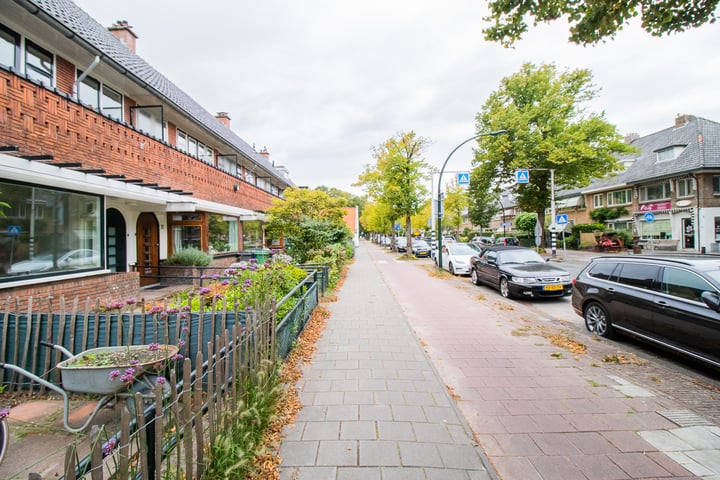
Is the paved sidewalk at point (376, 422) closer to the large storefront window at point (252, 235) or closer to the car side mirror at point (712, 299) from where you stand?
the car side mirror at point (712, 299)

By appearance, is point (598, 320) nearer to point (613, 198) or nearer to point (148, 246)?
point (148, 246)

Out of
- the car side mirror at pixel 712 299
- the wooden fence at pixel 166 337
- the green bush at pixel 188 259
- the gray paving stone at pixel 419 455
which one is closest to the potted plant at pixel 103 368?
the wooden fence at pixel 166 337

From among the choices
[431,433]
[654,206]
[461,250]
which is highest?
[654,206]

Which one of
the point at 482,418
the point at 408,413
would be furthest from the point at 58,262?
the point at 482,418

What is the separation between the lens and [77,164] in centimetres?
616

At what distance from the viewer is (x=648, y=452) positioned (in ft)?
9.36

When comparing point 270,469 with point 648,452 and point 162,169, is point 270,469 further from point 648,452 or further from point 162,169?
point 162,169

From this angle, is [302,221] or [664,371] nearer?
[664,371]

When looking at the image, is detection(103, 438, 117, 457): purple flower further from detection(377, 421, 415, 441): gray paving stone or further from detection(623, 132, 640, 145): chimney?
detection(623, 132, 640, 145): chimney

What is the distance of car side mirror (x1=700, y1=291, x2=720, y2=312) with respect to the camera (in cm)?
431

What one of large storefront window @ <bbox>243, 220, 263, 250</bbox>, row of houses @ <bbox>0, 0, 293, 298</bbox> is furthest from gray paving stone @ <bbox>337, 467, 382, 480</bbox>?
large storefront window @ <bbox>243, 220, 263, 250</bbox>

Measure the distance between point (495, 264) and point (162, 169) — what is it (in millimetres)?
10823

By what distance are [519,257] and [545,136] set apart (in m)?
19.2

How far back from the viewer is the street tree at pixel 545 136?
24.5m
